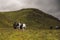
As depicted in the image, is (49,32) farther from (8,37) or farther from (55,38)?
(8,37)

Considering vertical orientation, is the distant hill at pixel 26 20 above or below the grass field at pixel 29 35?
above

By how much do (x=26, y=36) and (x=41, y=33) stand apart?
164 cm

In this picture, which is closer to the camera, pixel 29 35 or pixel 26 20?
pixel 29 35

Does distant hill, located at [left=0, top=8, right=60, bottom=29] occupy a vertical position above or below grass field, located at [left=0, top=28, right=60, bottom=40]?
above

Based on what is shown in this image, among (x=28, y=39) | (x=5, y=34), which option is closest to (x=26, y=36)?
(x=28, y=39)

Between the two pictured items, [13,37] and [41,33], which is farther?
[41,33]

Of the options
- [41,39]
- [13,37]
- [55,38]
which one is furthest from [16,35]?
[55,38]

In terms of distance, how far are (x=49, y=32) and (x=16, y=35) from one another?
10.9 ft

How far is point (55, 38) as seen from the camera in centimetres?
1883

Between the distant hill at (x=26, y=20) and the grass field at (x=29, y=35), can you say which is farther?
the distant hill at (x=26, y=20)

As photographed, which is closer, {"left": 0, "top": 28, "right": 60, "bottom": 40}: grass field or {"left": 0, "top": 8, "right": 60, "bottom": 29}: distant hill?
{"left": 0, "top": 28, "right": 60, "bottom": 40}: grass field

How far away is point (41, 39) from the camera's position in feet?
59.1

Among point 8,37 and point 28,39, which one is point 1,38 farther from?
point 28,39

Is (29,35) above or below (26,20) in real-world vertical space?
below
